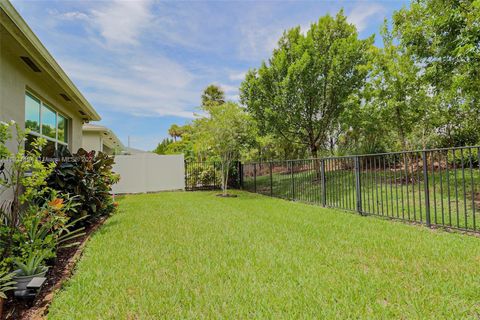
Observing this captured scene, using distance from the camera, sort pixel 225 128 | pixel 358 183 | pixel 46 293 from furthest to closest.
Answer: pixel 225 128 → pixel 358 183 → pixel 46 293

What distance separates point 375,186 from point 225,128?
5.97 meters

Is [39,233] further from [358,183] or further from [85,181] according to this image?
[358,183]

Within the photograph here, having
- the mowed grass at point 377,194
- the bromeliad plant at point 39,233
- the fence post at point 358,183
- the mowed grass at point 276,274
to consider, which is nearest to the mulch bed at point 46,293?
the mowed grass at point 276,274

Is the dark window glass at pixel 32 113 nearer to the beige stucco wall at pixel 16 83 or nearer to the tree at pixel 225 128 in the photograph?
the beige stucco wall at pixel 16 83

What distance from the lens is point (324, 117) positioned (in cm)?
1328

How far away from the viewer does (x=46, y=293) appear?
267cm

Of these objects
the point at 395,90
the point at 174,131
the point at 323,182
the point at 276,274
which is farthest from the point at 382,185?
the point at 174,131

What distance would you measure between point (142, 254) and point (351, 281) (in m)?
2.65

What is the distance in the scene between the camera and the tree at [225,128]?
10727 mm

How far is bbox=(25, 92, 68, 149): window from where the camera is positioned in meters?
5.81

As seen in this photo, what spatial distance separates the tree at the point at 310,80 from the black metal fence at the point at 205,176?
10.9 feet

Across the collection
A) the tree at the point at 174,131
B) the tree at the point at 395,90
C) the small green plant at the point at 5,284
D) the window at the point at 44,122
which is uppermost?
the tree at the point at 174,131

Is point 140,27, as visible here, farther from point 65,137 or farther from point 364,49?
point 364,49

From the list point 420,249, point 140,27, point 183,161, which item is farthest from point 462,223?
point 183,161
